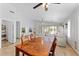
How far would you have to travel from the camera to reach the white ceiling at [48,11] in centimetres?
190

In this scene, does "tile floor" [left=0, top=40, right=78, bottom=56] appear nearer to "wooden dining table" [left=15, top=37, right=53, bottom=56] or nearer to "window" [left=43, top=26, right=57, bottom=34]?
"wooden dining table" [left=15, top=37, right=53, bottom=56]

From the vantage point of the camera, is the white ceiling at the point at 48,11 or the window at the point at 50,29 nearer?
the white ceiling at the point at 48,11

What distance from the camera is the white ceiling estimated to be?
6.23ft

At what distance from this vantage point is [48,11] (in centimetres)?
196

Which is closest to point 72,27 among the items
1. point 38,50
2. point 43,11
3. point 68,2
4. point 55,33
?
point 55,33

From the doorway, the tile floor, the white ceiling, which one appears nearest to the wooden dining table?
the tile floor

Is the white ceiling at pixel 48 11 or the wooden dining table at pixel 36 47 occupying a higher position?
the white ceiling at pixel 48 11

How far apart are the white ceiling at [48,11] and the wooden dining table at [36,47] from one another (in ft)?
1.42

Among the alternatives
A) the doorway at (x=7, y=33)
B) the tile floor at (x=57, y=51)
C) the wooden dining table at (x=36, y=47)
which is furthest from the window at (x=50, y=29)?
the doorway at (x=7, y=33)

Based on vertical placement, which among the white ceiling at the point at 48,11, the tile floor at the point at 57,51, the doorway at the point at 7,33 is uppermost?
the white ceiling at the point at 48,11

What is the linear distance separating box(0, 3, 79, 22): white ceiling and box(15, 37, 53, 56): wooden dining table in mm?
433

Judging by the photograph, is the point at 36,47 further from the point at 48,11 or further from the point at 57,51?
the point at 48,11

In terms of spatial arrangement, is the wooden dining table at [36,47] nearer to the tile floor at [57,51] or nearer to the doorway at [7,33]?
the tile floor at [57,51]

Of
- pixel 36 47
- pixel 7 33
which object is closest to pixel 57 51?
pixel 36 47
